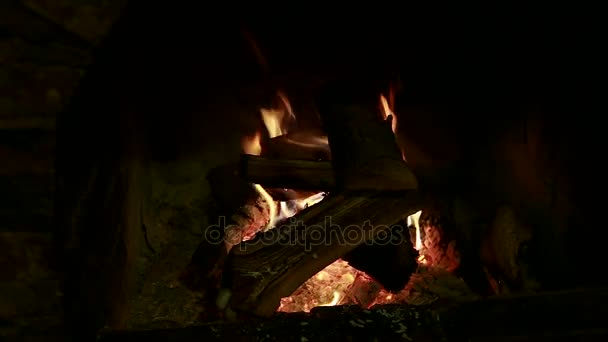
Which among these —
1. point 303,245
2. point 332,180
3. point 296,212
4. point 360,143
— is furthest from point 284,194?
point 303,245

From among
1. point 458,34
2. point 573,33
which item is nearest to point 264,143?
point 458,34

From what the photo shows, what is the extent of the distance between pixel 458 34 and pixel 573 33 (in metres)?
0.59

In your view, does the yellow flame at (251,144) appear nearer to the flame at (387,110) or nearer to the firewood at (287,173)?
the firewood at (287,173)

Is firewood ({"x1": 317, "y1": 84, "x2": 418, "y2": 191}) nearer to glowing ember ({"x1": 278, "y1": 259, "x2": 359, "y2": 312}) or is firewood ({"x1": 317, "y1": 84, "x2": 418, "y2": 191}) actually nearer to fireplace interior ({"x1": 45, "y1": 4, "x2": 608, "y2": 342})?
fireplace interior ({"x1": 45, "y1": 4, "x2": 608, "y2": 342})

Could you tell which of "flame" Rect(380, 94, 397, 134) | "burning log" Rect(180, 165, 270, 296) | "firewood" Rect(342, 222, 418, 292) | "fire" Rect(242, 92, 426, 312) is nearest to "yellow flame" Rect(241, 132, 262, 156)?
"fire" Rect(242, 92, 426, 312)

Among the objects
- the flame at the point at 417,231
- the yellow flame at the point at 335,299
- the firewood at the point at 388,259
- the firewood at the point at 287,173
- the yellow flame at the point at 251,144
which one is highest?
the yellow flame at the point at 251,144

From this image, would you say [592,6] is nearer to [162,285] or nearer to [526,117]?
[526,117]

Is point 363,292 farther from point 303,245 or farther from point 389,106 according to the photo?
point 389,106

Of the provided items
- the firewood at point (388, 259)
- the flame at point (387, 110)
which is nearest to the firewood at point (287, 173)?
the firewood at point (388, 259)

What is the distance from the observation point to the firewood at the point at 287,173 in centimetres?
173

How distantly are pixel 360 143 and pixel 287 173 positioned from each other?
24cm

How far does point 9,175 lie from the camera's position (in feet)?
3.18

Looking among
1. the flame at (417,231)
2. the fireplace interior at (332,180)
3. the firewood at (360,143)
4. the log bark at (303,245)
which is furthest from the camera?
the flame at (417,231)

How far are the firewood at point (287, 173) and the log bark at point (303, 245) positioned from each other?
18cm
